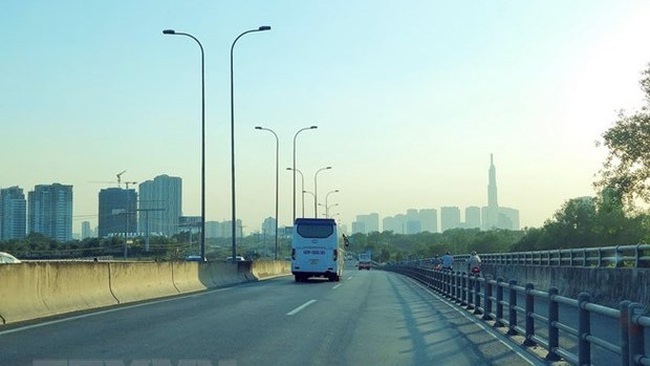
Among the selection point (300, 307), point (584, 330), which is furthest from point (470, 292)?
point (584, 330)

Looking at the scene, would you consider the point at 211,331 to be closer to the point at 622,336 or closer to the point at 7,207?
the point at 622,336

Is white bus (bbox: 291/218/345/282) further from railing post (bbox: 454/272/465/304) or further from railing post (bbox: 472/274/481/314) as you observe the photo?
railing post (bbox: 472/274/481/314)

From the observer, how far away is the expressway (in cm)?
1049

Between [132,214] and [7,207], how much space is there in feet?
75.2

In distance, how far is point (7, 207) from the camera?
71.3 m

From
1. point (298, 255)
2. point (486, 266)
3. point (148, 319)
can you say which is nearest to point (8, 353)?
point (148, 319)

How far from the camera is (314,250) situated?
40969mm

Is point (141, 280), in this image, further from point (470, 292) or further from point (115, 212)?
point (115, 212)

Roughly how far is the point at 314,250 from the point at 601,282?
22027mm

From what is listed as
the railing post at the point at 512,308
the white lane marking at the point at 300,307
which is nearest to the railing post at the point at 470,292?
the white lane marking at the point at 300,307

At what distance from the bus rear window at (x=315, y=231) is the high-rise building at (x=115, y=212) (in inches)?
2072

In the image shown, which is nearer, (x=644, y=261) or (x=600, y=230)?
(x=644, y=261)

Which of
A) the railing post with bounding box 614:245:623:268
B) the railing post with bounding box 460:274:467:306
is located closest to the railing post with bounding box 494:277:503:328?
the railing post with bounding box 460:274:467:306

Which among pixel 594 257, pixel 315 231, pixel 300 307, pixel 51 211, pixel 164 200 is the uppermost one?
pixel 164 200
